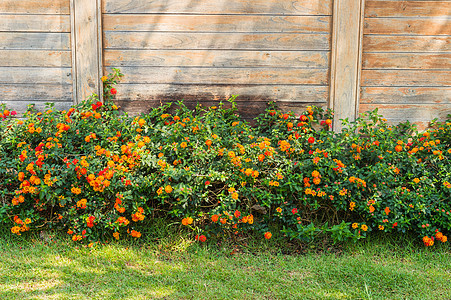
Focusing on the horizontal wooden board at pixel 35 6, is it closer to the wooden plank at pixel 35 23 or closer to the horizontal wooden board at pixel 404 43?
the wooden plank at pixel 35 23

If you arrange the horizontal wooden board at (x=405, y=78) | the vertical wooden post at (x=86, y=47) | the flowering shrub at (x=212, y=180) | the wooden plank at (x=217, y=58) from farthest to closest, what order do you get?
the horizontal wooden board at (x=405, y=78) < the wooden plank at (x=217, y=58) < the vertical wooden post at (x=86, y=47) < the flowering shrub at (x=212, y=180)

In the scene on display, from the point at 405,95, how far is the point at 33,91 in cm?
368

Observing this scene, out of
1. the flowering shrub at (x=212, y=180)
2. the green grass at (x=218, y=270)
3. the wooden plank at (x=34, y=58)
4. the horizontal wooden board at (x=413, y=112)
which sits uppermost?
the wooden plank at (x=34, y=58)

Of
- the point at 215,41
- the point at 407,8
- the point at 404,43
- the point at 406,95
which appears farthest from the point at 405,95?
the point at 215,41

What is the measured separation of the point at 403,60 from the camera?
147 inches

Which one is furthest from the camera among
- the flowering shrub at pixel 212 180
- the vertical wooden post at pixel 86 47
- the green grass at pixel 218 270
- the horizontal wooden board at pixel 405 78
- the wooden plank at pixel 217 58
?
the horizontal wooden board at pixel 405 78

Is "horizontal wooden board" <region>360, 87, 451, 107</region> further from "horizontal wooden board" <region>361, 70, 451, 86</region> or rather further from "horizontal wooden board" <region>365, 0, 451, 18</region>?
"horizontal wooden board" <region>365, 0, 451, 18</region>

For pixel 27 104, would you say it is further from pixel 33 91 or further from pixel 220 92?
pixel 220 92

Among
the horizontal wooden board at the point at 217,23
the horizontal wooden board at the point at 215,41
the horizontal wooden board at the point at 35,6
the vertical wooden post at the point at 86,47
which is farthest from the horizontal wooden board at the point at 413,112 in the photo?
the horizontal wooden board at the point at 35,6

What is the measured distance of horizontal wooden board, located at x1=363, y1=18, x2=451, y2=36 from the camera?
3.66 m

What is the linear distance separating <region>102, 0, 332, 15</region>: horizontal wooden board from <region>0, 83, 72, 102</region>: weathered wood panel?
34.2 inches

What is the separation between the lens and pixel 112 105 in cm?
363

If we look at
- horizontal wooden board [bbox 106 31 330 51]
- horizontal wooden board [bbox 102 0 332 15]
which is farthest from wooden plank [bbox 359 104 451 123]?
horizontal wooden board [bbox 102 0 332 15]

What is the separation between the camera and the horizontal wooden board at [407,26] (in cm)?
366
